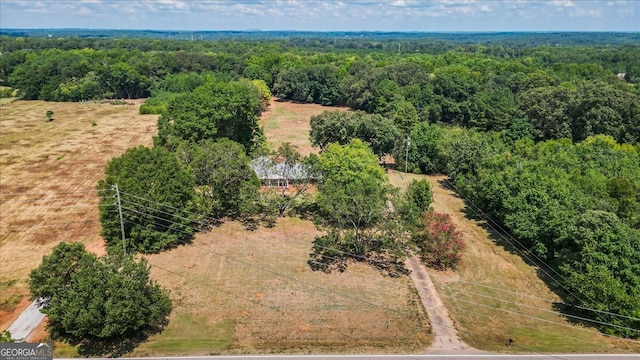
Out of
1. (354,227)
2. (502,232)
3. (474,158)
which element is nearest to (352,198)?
(354,227)

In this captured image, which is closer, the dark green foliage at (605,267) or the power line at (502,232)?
the dark green foliage at (605,267)

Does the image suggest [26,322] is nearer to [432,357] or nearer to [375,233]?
[432,357]

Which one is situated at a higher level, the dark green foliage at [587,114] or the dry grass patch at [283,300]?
the dark green foliage at [587,114]

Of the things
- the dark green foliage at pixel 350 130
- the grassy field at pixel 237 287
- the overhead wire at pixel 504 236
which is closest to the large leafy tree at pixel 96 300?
the grassy field at pixel 237 287

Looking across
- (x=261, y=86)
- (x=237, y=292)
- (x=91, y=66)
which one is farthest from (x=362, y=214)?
(x=91, y=66)

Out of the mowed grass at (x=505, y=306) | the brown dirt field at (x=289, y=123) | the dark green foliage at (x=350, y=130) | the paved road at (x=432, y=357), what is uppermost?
the dark green foliage at (x=350, y=130)

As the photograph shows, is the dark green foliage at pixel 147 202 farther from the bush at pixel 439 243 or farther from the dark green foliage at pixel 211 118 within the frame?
the bush at pixel 439 243

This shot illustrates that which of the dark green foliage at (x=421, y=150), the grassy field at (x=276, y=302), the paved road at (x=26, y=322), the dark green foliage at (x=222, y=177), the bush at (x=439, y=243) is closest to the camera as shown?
the paved road at (x=26, y=322)
